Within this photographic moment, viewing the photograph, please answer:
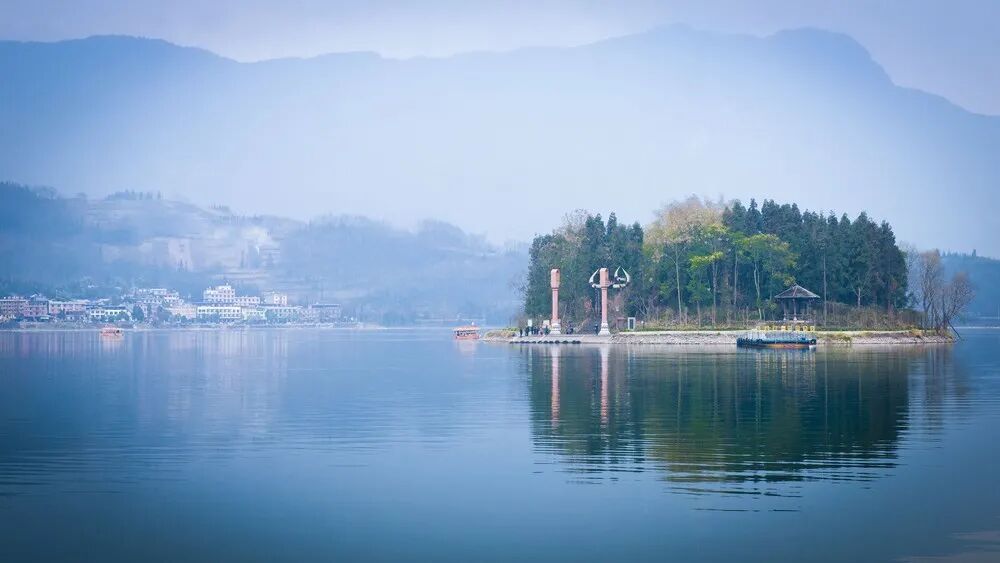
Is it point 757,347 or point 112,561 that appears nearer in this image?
point 112,561

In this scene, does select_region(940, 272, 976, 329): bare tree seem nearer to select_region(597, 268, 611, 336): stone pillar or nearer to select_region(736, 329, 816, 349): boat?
select_region(736, 329, 816, 349): boat

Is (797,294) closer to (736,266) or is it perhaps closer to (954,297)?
(736,266)

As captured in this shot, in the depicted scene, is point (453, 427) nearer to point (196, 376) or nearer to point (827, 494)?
point (827, 494)

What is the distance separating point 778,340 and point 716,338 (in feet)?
31.9

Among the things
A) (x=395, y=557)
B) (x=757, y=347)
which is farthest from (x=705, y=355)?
(x=395, y=557)

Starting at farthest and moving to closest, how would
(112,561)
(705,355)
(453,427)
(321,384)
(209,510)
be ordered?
(705,355) → (321,384) → (453,427) → (209,510) → (112,561)

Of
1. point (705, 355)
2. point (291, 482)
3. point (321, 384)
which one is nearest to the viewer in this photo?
point (291, 482)

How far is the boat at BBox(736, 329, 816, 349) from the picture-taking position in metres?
Answer: 81.9

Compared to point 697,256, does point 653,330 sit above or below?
below

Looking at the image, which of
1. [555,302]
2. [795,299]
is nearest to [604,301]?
[555,302]

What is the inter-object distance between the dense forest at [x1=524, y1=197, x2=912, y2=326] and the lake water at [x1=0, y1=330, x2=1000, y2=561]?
183 feet

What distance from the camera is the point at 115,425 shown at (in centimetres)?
2992

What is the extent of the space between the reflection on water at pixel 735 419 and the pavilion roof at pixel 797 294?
36243 millimetres

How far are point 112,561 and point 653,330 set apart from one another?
85583mm
